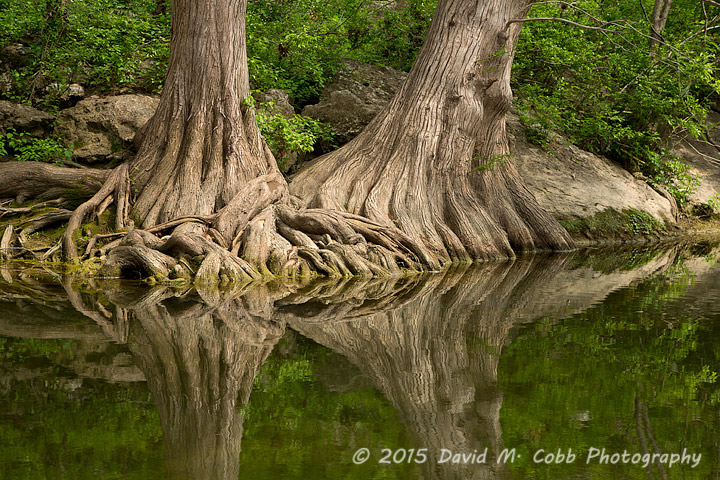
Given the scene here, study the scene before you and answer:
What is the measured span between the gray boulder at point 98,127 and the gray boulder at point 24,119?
23cm

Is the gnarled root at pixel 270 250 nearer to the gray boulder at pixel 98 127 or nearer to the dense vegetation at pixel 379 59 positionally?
the dense vegetation at pixel 379 59

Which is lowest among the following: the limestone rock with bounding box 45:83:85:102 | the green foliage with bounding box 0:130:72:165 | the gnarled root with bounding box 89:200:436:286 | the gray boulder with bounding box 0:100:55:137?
the gnarled root with bounding box 89:200:436:286

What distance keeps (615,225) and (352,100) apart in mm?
6272

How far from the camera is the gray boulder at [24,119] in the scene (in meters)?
11.8

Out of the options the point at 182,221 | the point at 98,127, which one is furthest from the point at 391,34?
the point at 182,221

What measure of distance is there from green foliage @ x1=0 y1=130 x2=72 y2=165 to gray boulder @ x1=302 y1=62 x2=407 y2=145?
5342mm

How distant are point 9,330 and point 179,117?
18.0 feet

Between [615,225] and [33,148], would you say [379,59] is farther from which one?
[33,148]

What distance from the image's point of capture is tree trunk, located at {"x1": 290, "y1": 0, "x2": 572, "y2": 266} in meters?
10.8

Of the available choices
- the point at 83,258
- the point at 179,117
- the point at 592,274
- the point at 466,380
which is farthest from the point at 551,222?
the point at 466,380

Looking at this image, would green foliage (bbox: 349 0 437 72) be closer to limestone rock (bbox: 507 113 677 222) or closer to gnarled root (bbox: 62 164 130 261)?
limestone rock (bbox: 507 113 677 222)

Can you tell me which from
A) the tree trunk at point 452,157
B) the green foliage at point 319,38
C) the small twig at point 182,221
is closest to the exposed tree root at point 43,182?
the small twig at point 182,221

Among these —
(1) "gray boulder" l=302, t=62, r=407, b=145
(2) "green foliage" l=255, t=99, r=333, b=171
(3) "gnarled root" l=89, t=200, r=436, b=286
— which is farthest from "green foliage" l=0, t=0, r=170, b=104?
(3) "gnarled root" l=89, t=200, r=436, b=286

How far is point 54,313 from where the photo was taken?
19.0 ft
